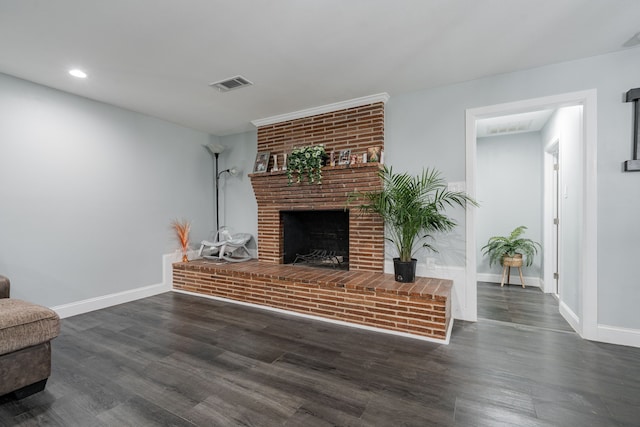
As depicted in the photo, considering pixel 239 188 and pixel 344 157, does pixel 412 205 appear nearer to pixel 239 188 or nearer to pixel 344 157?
pixel 344 157

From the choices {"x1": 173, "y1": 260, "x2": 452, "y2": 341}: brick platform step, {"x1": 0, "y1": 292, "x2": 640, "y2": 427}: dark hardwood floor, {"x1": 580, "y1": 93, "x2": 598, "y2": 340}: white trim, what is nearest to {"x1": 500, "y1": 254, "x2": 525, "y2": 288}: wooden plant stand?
{"x1": 0, "y1": 292, "x2": 640, "y2": 427}: dark hardwood floor

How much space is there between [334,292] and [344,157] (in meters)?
1.65

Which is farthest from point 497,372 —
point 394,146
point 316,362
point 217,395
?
point 394,146

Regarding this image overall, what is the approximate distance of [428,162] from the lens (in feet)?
10.9

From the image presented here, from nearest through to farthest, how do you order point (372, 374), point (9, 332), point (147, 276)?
point (9, 332)
point (372, 374)
point (147, 276)

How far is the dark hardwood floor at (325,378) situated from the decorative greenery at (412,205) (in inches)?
39.8

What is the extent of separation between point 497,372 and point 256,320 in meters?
2.21

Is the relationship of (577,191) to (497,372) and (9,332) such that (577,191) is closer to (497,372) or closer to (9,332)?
(497,372)

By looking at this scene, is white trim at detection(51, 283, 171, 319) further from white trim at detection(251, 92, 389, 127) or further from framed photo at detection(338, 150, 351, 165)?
framed photo at detection(338, 150, 351, 165)

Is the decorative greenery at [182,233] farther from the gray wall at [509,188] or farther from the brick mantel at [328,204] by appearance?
the gray wall at [509,188]

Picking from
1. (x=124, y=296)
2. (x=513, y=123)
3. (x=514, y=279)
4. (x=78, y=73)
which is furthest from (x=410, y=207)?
(x=124, y=296)

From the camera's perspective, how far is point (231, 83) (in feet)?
10.2

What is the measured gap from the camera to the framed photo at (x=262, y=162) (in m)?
4.27

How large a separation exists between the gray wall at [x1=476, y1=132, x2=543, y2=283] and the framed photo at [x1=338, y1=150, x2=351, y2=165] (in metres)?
2.70
